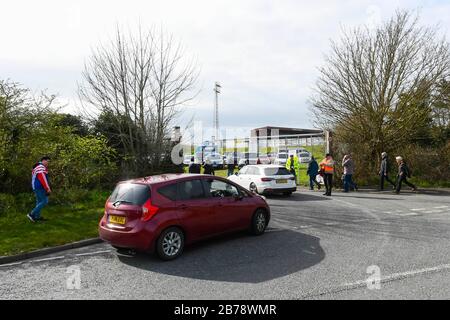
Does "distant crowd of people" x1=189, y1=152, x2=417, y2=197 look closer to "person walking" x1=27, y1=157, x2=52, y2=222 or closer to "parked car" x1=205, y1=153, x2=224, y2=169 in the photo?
"person walking" x1=27, y1=157, x2=52, y2=222

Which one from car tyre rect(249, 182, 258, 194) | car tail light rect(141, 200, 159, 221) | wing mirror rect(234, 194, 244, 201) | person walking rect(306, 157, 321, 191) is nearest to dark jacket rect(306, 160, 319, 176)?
person walking rect(306, 157, 321, 191)

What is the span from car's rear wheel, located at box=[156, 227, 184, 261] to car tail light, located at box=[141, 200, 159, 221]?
37 centimetres

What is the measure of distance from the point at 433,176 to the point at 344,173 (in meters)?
5.25

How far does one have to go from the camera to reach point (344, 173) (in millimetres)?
16359

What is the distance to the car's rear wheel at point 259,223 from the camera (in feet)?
26.3

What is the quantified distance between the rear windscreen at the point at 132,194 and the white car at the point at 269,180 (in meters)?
8.06

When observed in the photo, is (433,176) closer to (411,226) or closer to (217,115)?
(411,226)

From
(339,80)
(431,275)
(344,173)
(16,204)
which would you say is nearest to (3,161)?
(16,204)

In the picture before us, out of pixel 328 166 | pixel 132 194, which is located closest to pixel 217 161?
pixel 328 166

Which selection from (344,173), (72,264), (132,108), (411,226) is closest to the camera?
(72,264)

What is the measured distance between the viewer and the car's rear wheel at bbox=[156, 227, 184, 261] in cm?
628

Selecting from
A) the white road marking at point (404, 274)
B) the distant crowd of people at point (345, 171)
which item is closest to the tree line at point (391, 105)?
the distant crowd of people at point (345, 171)

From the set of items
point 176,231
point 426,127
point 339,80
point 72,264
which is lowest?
point 72,264

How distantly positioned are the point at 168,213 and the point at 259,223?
2.46m
